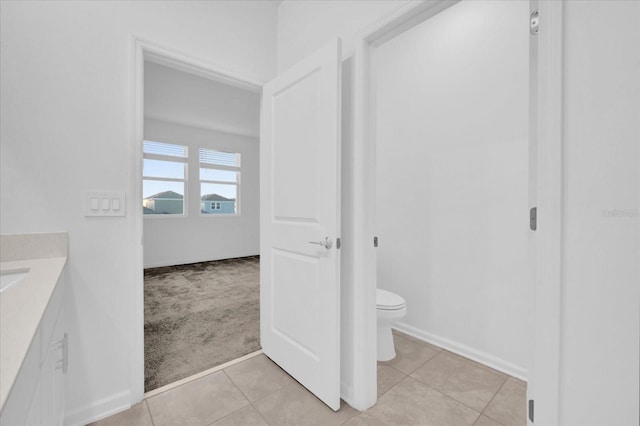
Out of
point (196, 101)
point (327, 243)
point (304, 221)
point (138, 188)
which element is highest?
point (196, 101)

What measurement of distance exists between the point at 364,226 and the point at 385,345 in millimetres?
1062

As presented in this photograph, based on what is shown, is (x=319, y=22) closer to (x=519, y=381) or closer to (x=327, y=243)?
(x=327, y=243)

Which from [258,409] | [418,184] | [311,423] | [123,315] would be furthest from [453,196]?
[123,315]

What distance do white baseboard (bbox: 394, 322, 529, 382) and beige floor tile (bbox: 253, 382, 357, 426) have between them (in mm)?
1046

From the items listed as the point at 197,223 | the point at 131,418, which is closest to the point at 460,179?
the point at 131,418

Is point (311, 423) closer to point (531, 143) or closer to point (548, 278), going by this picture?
point (548, 278)

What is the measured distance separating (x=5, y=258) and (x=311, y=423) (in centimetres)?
162

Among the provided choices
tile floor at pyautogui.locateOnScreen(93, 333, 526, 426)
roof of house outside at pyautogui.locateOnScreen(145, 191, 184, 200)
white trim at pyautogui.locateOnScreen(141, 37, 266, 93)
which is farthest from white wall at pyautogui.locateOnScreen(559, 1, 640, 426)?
roof of house outside at pyautogui.locateOnScreen(145, 191, 184, 200)

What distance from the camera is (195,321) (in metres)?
2.72

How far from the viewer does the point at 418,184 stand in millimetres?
2410

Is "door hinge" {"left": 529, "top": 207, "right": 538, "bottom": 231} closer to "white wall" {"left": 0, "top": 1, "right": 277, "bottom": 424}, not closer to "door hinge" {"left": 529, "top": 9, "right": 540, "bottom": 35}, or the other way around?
"door hinge" {"left": 529, "top": 9, "right": 540, "bottom": 35}

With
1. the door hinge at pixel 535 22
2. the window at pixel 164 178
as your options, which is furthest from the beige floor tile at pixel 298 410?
the window at pixel 164 178

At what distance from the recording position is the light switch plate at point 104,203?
1.45 metres

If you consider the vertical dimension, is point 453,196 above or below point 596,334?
above
